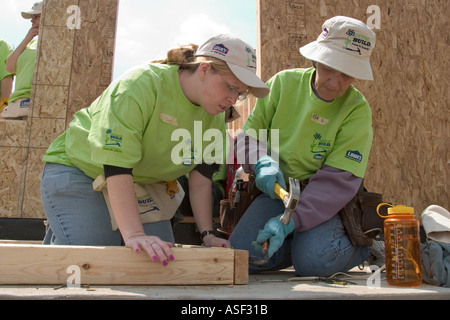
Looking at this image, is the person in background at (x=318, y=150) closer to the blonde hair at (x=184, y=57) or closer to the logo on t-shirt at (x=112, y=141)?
the blonde hair at (x=184, y=57)

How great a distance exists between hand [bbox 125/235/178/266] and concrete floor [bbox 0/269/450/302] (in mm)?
122

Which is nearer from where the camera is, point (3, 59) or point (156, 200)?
point (156, 200)

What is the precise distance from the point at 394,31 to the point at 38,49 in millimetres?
3552

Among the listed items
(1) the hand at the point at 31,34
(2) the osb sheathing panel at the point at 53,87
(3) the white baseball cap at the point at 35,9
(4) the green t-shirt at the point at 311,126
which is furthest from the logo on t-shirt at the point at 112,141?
(1) the hand at the point at 31,34

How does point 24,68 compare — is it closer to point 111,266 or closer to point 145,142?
point 145,142

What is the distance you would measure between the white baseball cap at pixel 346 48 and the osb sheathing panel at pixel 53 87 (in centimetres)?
267

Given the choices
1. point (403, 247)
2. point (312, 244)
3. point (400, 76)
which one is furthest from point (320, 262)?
point (400, 76)

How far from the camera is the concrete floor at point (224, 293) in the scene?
1.59 m

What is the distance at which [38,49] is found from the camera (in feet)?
15.3

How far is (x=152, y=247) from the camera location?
189 cm

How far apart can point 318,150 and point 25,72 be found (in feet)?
11.9

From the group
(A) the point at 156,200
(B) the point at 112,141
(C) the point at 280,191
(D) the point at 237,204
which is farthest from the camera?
(D) the point at 237,204

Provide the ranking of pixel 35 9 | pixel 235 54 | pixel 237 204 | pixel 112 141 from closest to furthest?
1. pixel 112 141
2. pixel 235 54
3. pixel 237 204
4. pixel 35 9

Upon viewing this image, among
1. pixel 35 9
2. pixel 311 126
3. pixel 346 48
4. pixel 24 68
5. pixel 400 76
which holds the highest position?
pixel 35 9
